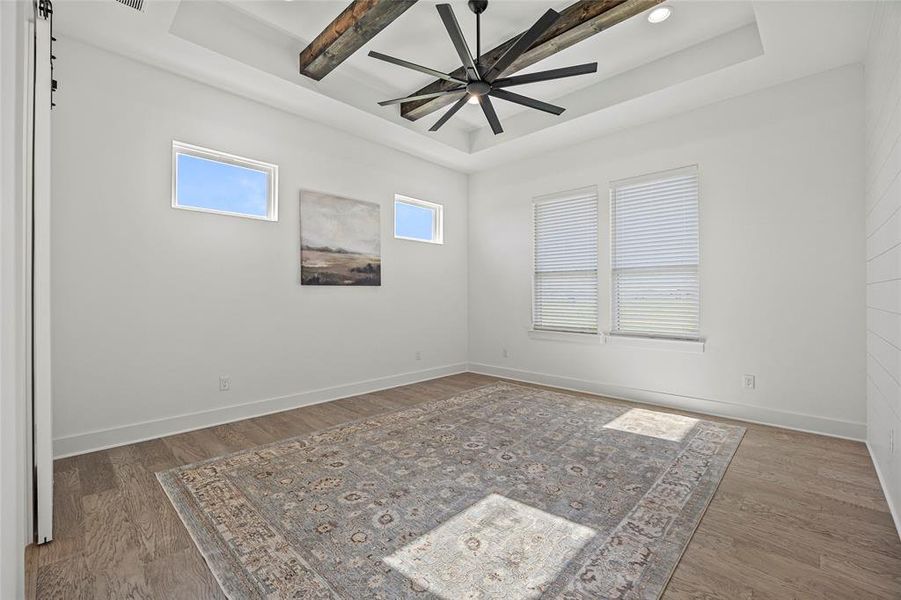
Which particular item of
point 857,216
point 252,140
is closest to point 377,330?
point 252,140

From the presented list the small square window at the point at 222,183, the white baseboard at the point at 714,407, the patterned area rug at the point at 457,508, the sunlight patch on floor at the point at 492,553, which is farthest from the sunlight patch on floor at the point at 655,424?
the small square window at the point at 222,183

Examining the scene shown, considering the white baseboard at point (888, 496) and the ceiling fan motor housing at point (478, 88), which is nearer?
the white baseboard at point (888, 496)

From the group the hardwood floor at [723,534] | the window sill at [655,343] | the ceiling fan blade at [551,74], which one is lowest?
the hardwood floor at [723,534]

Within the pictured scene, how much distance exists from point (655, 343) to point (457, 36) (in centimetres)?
343

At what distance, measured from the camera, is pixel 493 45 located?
3549 millimetres

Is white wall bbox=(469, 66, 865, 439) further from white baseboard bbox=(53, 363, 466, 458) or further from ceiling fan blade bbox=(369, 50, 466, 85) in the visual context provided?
white baseboard bbox=(53, 363, 466, 458)

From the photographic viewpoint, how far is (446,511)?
2111mm

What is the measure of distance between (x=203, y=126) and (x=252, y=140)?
1.35ft

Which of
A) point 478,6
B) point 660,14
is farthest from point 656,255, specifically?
point 478,6

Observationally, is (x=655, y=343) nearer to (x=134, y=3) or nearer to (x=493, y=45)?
(x=493, y=45)

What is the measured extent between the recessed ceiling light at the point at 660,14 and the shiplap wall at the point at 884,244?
120cm

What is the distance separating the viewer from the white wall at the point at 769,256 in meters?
3.22

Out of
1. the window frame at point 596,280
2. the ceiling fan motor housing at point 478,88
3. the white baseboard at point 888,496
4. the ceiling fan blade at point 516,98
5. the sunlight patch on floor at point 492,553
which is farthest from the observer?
the window frame at point 596,280

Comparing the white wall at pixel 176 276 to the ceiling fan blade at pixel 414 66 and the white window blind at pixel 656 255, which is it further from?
the white window blind at pixel 656 255
